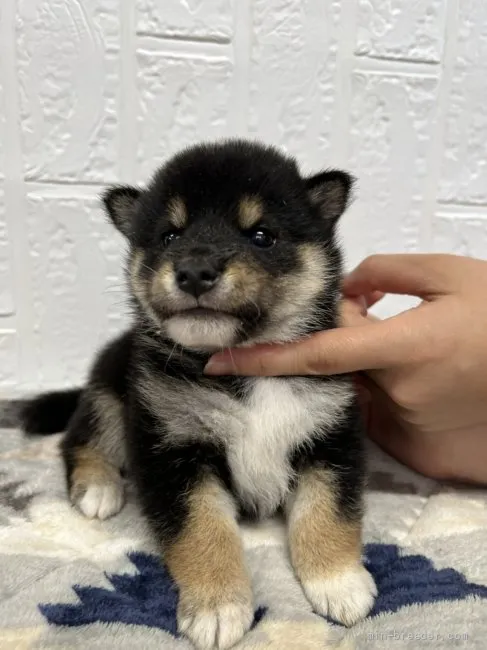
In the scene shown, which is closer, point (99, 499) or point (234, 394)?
point (234, 394)

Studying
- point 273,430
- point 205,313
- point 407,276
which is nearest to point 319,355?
point 273,430

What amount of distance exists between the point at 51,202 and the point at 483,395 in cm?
162

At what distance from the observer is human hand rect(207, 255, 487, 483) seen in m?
1.29

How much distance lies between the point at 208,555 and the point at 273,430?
29 cm

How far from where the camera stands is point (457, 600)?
3.52 feet

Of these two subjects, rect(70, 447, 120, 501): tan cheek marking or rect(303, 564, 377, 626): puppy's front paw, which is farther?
rect(70, 447, 120, 501): tan cheek marking

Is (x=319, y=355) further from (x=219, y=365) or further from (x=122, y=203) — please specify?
(x=122, y=203)

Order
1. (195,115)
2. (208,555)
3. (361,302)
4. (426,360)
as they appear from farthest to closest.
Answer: (195,115), (361,302), (426,360), (208,555)

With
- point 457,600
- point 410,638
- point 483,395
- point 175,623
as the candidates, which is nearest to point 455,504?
point 483,395

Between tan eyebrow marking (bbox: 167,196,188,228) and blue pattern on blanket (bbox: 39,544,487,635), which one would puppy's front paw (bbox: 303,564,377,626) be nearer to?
blue pattern on blanket (bbox: 39,544,487,635)

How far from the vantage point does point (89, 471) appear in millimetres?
1520

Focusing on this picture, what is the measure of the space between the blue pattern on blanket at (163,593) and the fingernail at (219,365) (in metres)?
0.40

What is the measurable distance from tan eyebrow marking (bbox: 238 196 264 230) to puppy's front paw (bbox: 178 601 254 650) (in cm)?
73

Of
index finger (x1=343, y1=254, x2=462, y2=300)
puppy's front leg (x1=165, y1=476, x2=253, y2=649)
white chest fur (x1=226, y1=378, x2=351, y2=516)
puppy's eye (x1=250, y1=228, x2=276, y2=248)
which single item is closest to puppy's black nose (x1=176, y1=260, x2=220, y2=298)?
puppy's eye (x1=250, y1=228, x2=276, y2=248)
